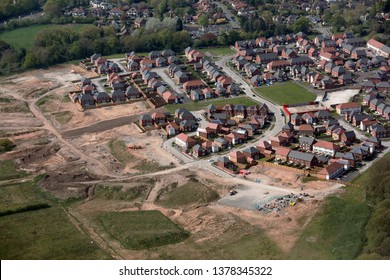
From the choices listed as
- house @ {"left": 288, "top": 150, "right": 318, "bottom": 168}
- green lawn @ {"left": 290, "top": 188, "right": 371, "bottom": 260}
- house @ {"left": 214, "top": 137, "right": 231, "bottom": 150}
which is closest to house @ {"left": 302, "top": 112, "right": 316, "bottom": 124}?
house @ {"left": 288, "top": 150, "right": 318, "bottom": 168}

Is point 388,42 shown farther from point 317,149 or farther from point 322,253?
point 322,253

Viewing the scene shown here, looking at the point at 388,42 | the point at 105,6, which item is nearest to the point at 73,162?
the point at 388,42

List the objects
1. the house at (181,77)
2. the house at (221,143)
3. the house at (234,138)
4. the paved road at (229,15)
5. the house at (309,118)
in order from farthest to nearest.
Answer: the paved road at (229,15), the house at (181,77), the house at (309,118), the house at (234,138), the house at (221,143)

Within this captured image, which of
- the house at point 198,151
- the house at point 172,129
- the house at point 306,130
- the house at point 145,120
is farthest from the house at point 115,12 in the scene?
the house at point 198,151

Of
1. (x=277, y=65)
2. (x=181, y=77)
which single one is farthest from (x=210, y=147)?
(x=277, y=65)

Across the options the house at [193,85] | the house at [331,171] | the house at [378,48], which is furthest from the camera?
the house at [378,48]

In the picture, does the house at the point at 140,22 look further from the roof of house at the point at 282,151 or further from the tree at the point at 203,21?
the roof of house at the point at 282,151

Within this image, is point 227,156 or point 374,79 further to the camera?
point 374,79
